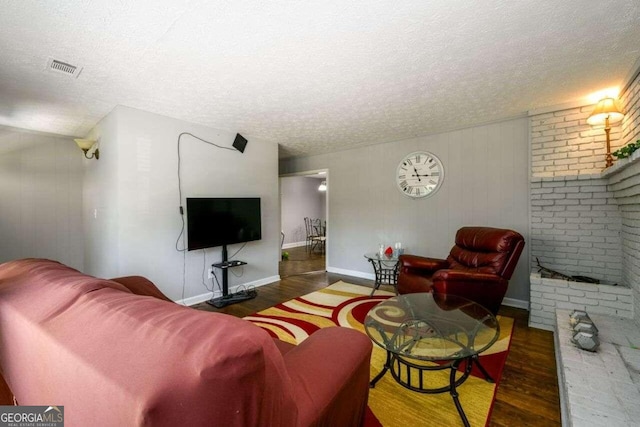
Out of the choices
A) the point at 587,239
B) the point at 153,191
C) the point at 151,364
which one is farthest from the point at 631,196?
the point at 153,191

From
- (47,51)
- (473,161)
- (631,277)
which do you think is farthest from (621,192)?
(47,51)

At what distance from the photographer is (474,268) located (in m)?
2.91

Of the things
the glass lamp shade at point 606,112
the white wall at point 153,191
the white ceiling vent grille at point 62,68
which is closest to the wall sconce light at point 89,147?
the white wall at point 153,191

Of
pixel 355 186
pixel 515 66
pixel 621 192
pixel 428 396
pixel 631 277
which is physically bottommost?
pixel 428 396

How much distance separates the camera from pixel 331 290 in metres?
3.94

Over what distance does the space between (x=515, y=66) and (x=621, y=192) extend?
150 centimetres

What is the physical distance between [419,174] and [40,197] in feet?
17.9

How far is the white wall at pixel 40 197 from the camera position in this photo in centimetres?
357

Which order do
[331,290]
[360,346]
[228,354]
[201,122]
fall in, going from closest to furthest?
1. [228,354]
2. [360,346]
3. [201,122]
4. [331,290]

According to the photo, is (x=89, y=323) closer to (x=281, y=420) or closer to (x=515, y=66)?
(x=281, y=420)

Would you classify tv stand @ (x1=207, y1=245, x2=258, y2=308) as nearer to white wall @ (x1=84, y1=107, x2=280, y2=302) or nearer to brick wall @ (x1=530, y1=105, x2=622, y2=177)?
white wall @ (x1=84, y1=107, x2=280, y2=302)

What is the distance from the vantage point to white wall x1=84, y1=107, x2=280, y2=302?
9.36ft

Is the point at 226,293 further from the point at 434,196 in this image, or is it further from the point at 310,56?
the point at 434,196

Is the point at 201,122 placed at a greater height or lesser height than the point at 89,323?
greater
